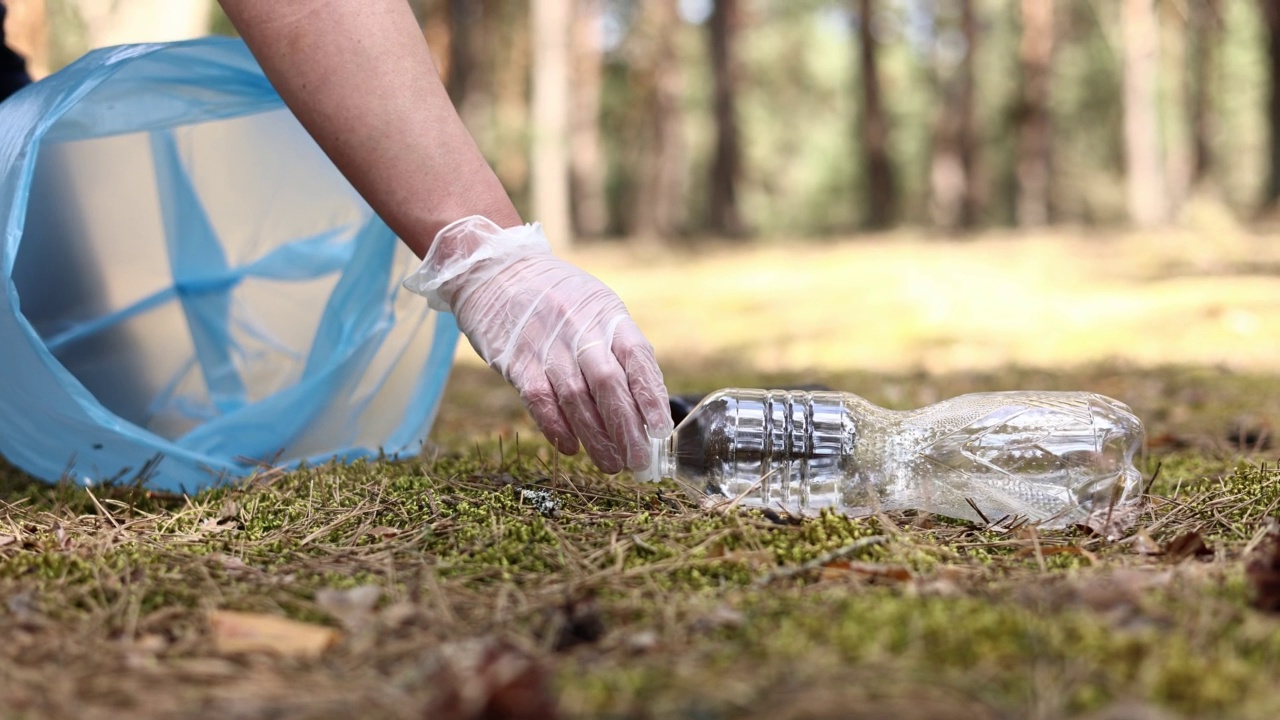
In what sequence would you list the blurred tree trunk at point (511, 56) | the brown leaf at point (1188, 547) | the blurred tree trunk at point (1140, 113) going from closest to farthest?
the brown leaf at point (1188, 547) < the blurred tree trunk at point (1140, 113) < the blurred tree trunk at point (511, 56)

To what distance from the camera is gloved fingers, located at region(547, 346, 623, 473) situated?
1.89 metres

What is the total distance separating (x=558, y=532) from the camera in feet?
5.46

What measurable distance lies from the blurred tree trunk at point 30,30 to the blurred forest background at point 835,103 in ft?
0.05

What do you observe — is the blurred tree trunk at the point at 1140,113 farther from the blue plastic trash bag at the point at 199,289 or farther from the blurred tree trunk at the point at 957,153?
the blue plastic trash bag at the point at 199,289

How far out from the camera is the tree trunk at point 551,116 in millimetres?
12781

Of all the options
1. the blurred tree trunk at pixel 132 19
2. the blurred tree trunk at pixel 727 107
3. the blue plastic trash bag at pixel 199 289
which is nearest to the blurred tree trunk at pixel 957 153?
the blurred tree trunk at pixel 727 107

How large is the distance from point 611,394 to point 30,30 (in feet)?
11.4

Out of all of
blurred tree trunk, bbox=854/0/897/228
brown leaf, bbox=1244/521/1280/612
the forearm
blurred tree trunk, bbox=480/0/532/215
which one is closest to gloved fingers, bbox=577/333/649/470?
the forearm

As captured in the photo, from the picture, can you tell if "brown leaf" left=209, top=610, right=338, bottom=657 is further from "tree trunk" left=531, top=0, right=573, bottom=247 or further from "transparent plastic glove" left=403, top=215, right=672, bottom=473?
"tree trunk" left=531, top=0, right=573, bottom=247

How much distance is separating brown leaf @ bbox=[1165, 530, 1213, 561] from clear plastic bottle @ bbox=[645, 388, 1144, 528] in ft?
1.17

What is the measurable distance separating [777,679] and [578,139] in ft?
59.1

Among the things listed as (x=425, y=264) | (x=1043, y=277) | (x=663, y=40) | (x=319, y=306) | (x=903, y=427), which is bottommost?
(x=1043, y=277)

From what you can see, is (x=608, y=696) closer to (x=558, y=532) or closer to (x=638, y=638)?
(x=638, y=638)

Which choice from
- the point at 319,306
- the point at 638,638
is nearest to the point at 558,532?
the point at 638,638
